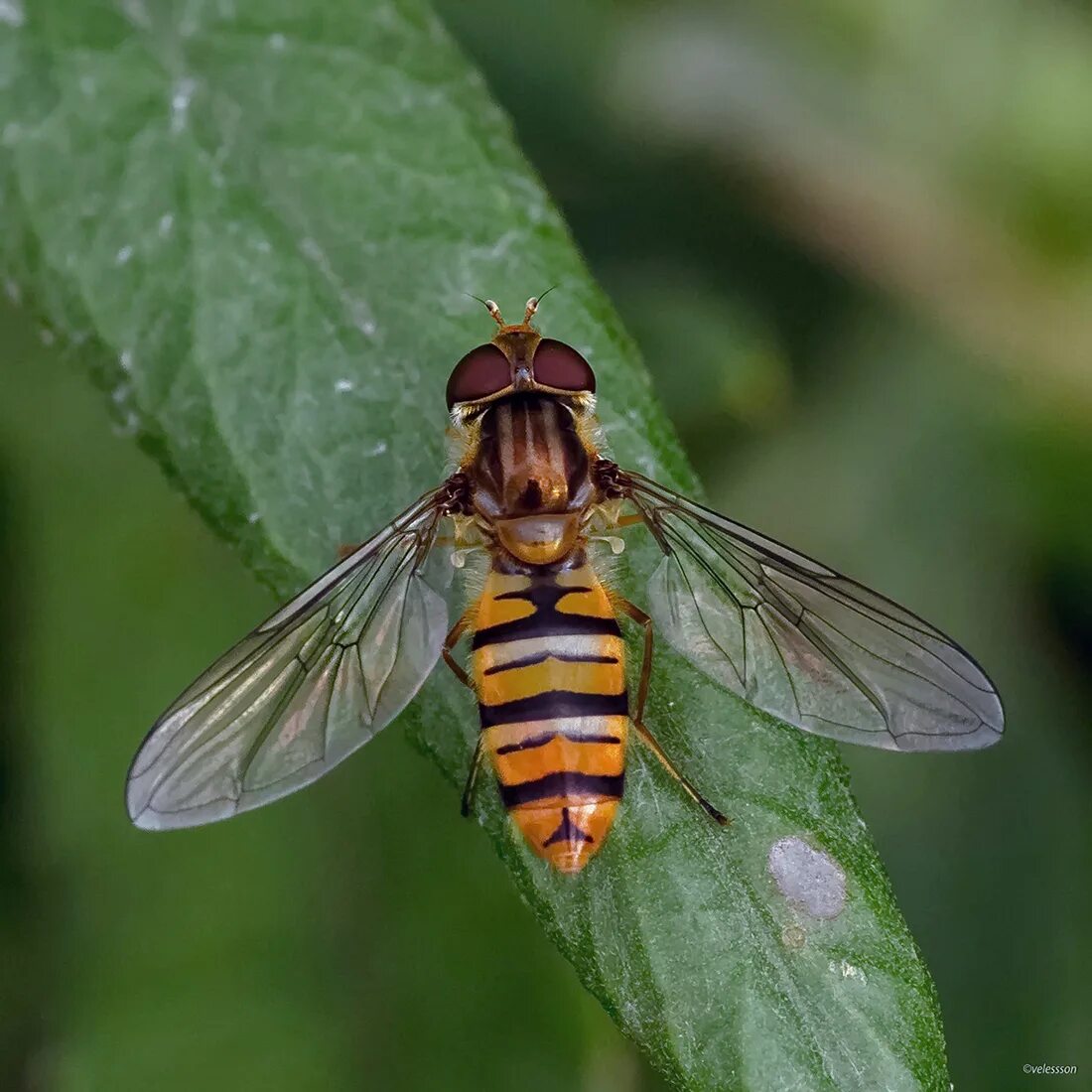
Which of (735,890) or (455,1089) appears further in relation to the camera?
(455,1089)

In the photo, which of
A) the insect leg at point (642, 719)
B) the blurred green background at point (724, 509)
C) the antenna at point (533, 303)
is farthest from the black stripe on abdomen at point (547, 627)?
the blurred green background at point (724, 509)

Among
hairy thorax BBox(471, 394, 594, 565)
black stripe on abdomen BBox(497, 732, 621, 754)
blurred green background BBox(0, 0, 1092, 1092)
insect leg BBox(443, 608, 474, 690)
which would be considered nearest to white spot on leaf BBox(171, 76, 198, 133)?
blurred green background BBox(0, 0, 1092, 1092)

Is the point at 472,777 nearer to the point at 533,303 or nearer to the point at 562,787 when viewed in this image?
the point at 562,787

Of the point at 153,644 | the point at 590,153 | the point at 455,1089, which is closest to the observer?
the point at 455,1089

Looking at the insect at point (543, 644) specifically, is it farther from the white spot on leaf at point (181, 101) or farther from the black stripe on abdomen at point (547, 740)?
the white spot on leaf at point (181, 101)

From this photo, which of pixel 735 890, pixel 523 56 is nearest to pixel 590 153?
pixel 523 56

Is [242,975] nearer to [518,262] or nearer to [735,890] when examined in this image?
[735,890]

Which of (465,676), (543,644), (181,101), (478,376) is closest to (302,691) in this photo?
(465,676)
